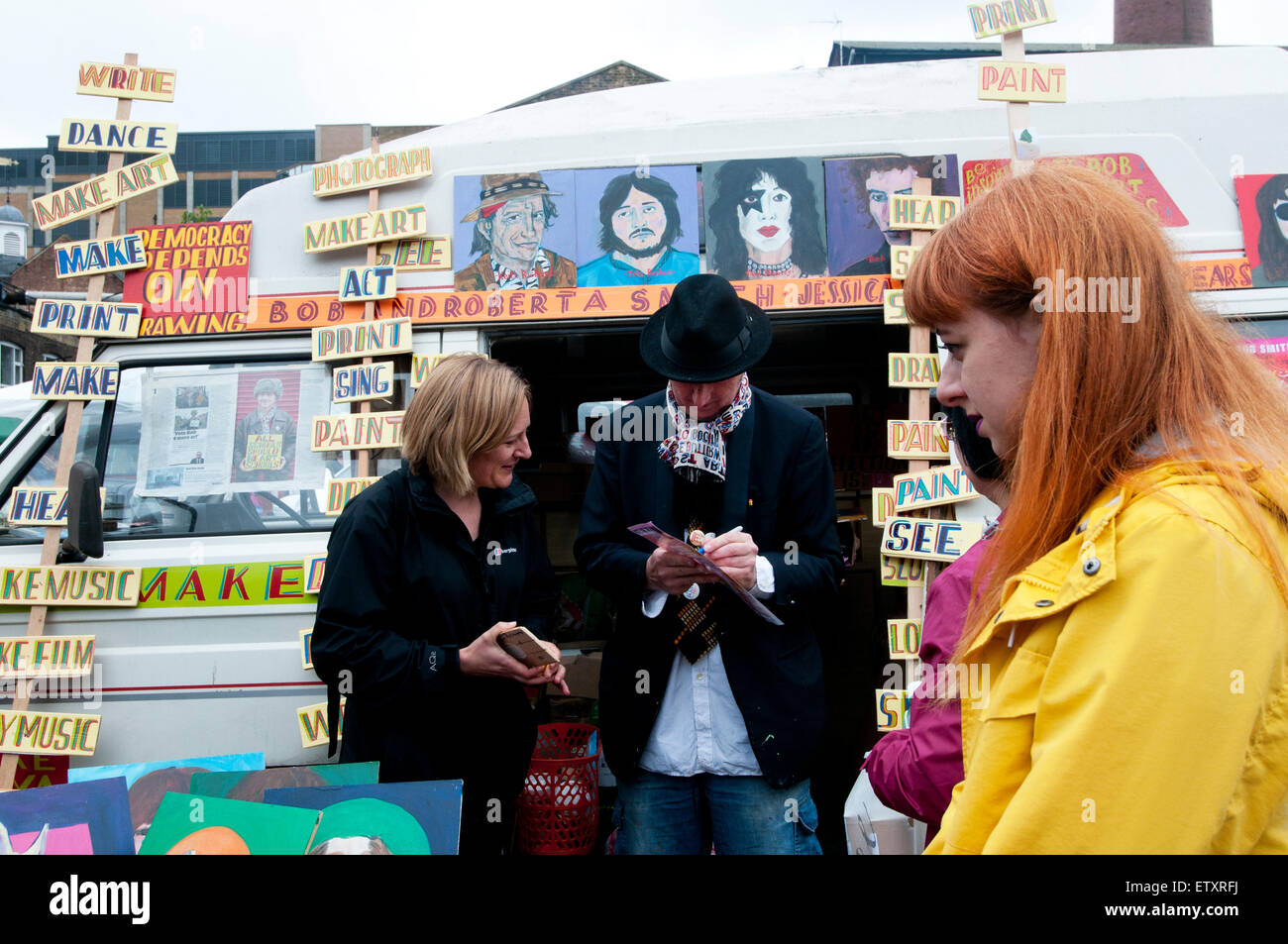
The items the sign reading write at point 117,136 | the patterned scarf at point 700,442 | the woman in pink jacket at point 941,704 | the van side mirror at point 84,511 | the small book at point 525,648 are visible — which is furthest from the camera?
the sign reading write at point 117,136

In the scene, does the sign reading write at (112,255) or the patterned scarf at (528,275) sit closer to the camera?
the patterned scarf at (528,275)

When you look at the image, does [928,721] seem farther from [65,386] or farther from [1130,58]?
[65,386]

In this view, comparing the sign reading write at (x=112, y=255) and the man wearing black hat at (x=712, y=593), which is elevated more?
Result: the sign reading write at (x=112, y=255)

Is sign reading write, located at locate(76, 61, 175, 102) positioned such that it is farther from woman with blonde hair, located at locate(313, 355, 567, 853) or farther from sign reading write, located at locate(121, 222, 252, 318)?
woman with blonde hair, located at locate(313, 355, 567, 853)

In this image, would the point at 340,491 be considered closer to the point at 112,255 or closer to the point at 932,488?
the point at 112,255

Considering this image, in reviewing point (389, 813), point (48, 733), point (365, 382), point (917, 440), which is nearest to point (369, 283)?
point (365, 382)

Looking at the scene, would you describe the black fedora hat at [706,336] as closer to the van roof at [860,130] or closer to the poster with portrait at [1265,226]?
the van roof at [860,130]

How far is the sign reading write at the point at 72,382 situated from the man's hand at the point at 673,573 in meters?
2.52

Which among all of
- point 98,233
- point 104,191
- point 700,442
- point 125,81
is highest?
point 125,81

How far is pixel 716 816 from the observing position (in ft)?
8.19

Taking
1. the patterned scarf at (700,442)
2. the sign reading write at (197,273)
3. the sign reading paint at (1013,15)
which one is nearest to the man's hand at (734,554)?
the patterned scarf at (700,442)

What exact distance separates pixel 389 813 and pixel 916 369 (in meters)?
2.50

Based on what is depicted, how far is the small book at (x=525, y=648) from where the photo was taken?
7.31 ft
